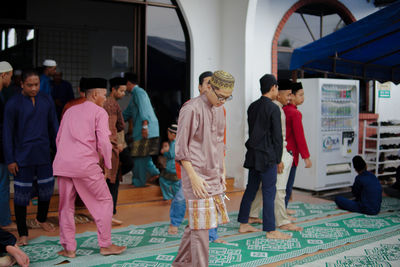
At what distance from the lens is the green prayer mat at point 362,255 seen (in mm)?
4102

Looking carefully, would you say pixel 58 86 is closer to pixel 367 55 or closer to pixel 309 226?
pixel 309 226

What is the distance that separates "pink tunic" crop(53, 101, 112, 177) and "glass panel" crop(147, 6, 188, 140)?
325cm

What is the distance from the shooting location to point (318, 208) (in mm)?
6418

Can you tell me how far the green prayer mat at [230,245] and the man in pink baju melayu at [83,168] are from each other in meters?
0.23

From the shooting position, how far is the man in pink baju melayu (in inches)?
160

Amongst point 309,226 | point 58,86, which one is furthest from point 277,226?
point 58,86

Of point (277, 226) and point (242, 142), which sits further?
point (242, 142)

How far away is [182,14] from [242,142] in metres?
2.52

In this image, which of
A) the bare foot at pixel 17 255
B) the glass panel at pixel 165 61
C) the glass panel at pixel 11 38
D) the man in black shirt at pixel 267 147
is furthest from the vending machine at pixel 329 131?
the glass panel at pixel 11 38

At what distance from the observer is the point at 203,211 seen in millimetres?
3234

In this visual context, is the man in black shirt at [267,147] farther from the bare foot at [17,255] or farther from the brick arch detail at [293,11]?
the brick arch detail at [293,11]

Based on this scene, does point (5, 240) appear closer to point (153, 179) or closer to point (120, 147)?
point (120, 147)

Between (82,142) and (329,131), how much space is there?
5212 mm

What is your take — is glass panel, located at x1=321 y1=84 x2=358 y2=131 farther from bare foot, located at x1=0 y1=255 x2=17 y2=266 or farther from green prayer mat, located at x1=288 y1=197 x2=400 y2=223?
bare foot, located at x1=0 y1=255 x2=17 y2=266
